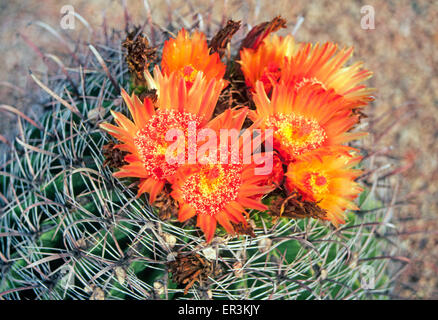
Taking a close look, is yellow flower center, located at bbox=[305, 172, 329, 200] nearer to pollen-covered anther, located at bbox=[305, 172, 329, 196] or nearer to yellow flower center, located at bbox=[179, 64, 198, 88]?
pollen-covered anther, located at bbox=[305, 172, 329, 196]

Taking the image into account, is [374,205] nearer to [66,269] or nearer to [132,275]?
[132,275]

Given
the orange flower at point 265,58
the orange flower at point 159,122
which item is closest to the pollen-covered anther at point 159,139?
the orange flower at point 159,122

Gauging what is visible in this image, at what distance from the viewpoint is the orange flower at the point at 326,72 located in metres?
0.78

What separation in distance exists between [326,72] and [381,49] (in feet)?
7.00

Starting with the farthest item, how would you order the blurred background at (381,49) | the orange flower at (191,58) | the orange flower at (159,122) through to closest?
the blurred background at (381,49) < the orange flower at (191,58) < the orange flower at (159,122)

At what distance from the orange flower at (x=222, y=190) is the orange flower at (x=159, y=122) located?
0.15 ft

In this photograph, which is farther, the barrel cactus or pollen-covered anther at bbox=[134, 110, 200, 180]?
the barrel cactus

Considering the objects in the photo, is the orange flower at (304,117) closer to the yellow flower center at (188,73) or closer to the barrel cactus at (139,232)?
the barrel cactus at (139,232)

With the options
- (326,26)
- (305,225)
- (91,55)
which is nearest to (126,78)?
(91,55)

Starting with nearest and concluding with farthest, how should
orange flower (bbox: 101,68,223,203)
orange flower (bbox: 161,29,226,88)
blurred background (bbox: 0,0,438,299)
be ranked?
orange flower (bbox: 101,68,223,203) < orange flower (bbox: 161,29,226,88) < blurred background (bbox: 0,0,438,299)

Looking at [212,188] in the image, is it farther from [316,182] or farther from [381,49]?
[381,49]

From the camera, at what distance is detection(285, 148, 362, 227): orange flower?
2.35 ft

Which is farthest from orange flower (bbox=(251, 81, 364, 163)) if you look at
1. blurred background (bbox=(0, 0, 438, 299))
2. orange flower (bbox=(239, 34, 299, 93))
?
blurred background (bbox=(0, 0, 438, 299))

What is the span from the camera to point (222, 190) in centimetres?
68
